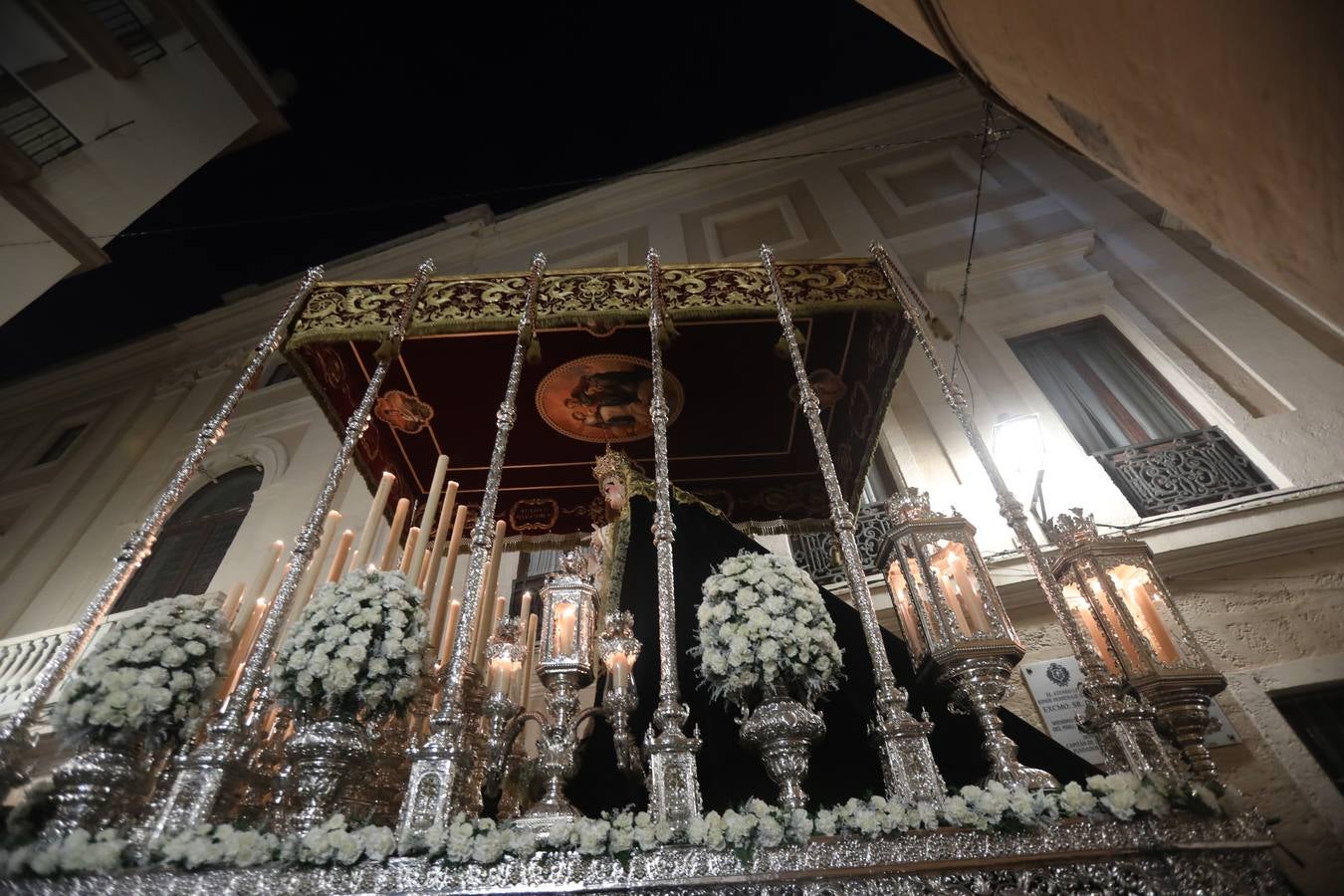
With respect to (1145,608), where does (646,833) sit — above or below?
below

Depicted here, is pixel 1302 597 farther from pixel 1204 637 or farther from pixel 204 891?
pixel 204 891

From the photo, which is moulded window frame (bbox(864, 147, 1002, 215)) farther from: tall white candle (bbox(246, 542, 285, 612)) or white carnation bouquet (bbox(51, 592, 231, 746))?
white carnation bouquet (bbox(51, 592, 231, 746))

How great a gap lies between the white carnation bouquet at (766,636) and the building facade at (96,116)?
345 inches

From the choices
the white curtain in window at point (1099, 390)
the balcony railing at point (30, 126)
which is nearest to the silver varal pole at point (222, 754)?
the white curtain in window at point (1099, 390)

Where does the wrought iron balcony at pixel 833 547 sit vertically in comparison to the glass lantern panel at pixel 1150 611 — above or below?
above

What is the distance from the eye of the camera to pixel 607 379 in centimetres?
504

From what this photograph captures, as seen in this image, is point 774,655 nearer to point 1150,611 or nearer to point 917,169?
point 1150,611

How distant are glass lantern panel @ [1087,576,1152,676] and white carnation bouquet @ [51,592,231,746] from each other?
426cm

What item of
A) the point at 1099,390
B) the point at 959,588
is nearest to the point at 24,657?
the point at 959,588

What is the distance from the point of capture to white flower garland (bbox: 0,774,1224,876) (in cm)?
194

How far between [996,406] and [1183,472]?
158cm

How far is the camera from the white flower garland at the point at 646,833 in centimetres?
194

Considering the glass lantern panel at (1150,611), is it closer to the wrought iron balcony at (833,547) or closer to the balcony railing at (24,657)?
the wrought iron balcony at (833,547)

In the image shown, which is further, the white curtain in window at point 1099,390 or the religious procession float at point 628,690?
the white curtain in window at point 1099,390
